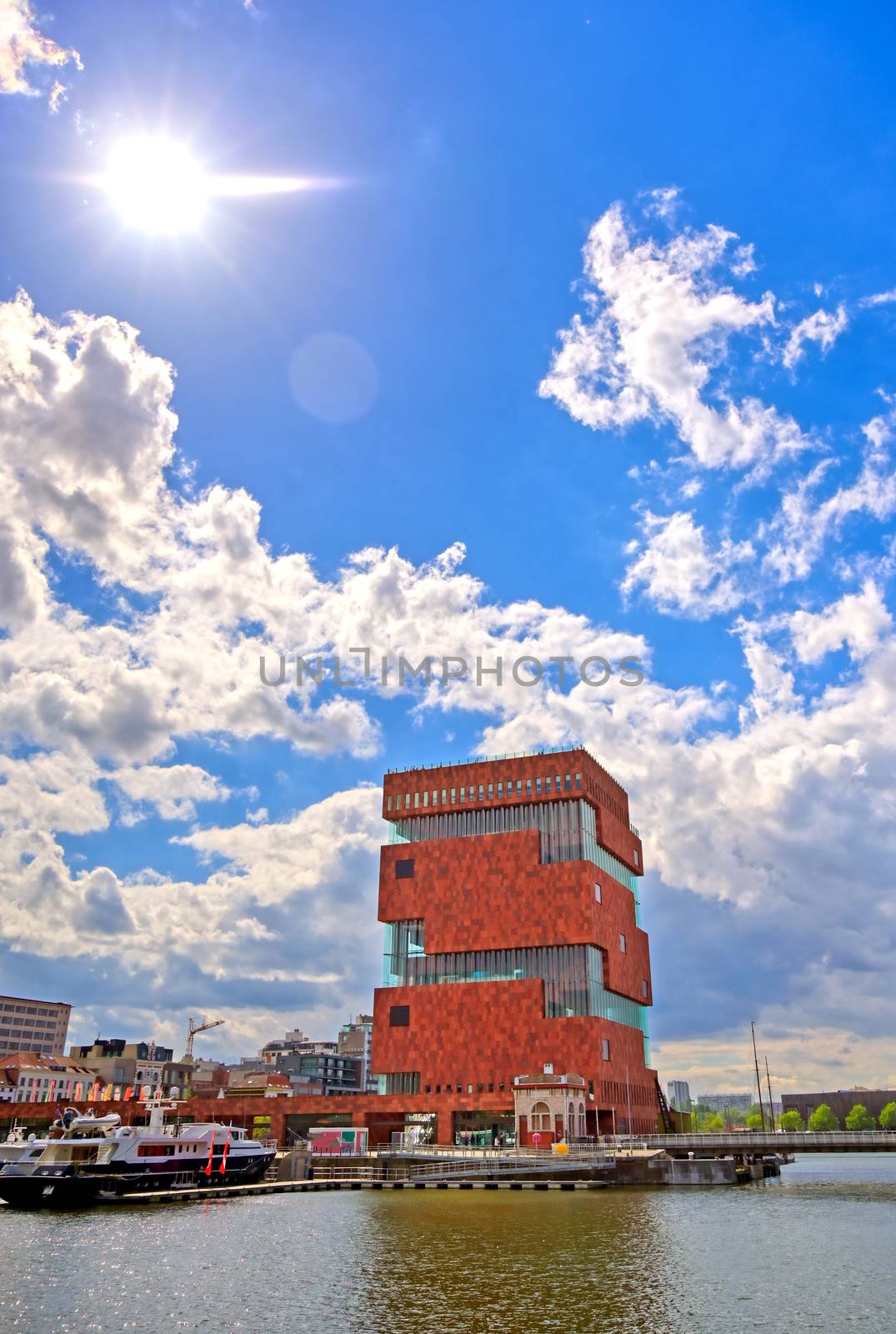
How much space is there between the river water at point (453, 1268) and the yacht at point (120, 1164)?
12.0 ft

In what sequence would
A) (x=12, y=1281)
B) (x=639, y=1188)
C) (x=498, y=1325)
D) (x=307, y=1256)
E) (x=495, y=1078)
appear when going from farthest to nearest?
(x=495, y=1078)
(x=639, y=1188)
(x=307, y=1256)
(x=12, y=1281)
(x=498, y=1325)

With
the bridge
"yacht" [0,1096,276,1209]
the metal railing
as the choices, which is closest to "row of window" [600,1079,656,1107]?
the bridge

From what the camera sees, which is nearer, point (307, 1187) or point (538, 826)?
point (307, 1187)

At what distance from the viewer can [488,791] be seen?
146 m

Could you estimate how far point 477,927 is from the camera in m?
138

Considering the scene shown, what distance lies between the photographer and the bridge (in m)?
95.1

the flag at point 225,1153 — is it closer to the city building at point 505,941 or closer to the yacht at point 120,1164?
the yacht at point 120,1164

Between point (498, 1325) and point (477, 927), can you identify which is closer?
point (498, 1325)

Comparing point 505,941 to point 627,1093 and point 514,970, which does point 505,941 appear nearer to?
point 514,970

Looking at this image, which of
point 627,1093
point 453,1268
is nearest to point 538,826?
point 627,1093

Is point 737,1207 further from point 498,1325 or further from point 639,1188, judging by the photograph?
point 498,1325

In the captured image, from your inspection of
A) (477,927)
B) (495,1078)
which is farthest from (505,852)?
(495,1078)

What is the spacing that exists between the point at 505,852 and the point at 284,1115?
43882mm

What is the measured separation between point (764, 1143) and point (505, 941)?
42404mm
